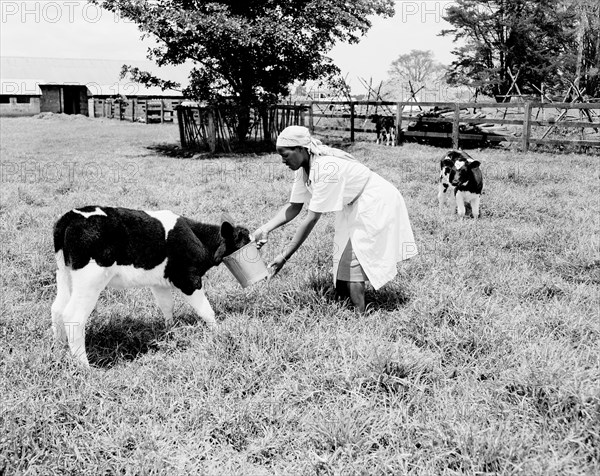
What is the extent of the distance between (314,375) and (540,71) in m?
39.8

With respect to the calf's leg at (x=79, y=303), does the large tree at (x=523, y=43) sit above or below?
above

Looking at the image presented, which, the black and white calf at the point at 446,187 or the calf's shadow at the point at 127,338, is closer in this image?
the calf's shadow at the point at 127,338

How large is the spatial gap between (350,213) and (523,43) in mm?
39786

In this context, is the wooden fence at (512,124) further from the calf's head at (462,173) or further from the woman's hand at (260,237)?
the woman's hand at (260,237)

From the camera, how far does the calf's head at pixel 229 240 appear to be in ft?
13.2

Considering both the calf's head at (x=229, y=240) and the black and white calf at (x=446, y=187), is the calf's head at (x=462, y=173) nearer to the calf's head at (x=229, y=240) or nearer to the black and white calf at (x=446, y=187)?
the black and white calf at (x=446, y=187)

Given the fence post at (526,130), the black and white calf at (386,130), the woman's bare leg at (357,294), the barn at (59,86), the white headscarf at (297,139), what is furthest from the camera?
the barn at (59,86)

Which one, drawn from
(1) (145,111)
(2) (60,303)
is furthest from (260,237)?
(1) (145,111)

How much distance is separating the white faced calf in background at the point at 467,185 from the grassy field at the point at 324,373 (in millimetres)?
1456

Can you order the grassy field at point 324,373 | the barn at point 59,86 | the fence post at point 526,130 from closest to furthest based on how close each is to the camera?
the grassy field at point 324,373 → the fence post at point 526,130 → the barn at point 59,86

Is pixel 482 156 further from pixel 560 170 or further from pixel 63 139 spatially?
pixel 63 139

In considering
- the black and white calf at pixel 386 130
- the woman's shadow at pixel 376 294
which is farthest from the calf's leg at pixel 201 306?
the black and white calf at pixel 386 130

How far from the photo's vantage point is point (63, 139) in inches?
843

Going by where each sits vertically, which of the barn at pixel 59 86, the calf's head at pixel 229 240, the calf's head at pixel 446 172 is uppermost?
the barn at pixel 59 86
